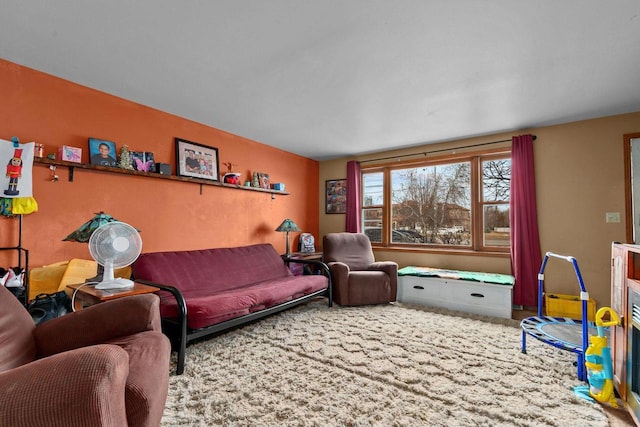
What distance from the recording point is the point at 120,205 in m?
2.80

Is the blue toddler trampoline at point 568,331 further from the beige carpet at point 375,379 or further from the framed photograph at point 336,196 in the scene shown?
the framed photograph at point 336,196

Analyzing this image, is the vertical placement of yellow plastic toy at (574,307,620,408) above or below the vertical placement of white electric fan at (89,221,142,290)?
below

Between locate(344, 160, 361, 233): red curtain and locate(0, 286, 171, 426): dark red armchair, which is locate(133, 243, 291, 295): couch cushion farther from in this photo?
locate(344, 160, 361, 233): red curtain

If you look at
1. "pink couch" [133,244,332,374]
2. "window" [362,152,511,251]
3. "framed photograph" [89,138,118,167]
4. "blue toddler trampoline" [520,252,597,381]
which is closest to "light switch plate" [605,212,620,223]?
"window" [362,152,511,251]

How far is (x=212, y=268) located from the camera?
10.3 feet

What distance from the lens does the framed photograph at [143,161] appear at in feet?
9.43

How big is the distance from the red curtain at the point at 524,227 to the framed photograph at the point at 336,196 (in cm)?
253

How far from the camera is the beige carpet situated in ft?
5.11

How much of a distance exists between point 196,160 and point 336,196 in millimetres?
2560

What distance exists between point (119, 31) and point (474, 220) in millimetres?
4313

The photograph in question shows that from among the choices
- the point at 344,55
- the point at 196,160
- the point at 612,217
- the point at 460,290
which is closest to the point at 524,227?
the point at 612,217

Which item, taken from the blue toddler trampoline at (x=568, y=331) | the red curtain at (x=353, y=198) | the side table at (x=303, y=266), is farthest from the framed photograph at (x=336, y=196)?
the blue toddler trampoline at (x=568, y=331)

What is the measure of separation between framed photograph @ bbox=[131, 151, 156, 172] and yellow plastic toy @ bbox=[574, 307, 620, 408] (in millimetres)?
3802

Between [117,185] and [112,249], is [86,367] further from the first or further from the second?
[117,185]
